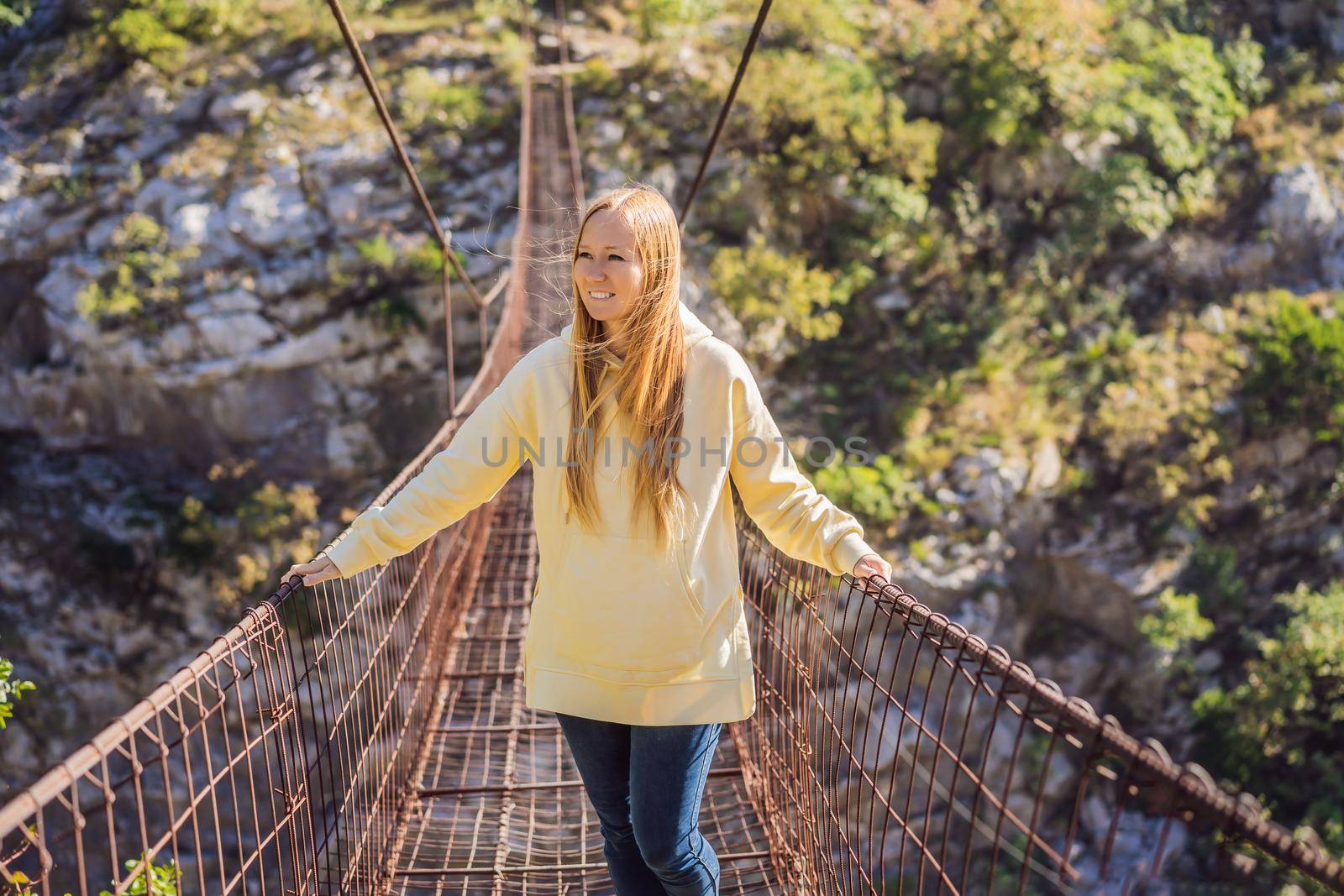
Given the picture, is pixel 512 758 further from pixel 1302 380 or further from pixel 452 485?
pixel 1302 380

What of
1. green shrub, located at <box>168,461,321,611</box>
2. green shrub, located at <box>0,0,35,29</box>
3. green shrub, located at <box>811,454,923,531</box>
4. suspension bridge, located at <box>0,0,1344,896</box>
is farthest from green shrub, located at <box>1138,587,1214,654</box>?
green shrub, located at <box>0,0,35,29</box>

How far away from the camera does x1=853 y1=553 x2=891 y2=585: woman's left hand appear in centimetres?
124

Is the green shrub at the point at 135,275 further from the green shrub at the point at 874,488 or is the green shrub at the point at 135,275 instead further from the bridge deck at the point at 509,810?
the bridge deck at the point at 509,810

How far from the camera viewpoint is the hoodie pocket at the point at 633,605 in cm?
113

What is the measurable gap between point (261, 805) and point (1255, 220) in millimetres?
9045

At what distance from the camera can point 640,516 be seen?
44.3 inches

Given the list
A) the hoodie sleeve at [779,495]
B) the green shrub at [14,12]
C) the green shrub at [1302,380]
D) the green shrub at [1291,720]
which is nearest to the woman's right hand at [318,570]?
the hoodie sleeve at [779,495]

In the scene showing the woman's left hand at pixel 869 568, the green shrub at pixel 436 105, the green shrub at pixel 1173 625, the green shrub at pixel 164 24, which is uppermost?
the green shrub at pixel 164 24

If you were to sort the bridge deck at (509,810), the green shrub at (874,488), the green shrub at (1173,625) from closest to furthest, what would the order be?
the bridge deck at (509,810) → the green shrub at (874,488) → the green shrub at (1173,625)

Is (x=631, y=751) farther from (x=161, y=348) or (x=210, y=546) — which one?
(x=161, y=348)

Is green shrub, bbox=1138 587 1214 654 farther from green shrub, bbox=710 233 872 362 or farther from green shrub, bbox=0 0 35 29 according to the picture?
green shrub, bbox=0 0 35 29

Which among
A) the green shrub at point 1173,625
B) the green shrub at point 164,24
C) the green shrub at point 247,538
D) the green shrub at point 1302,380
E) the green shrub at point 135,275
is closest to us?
the green shrub at point 1173,625

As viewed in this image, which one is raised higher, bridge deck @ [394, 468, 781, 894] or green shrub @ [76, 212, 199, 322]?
green shrub @ [76, 212, 199, 322]

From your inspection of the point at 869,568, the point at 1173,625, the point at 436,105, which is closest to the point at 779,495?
the point at 869,568
